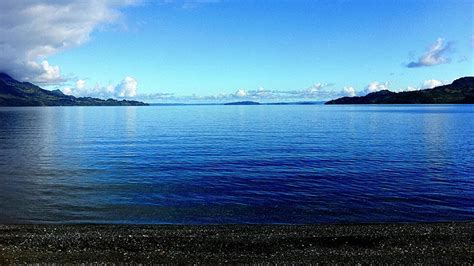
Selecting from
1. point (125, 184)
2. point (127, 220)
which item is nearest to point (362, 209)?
point (127, 220)

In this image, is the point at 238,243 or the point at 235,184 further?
the point at 235,184

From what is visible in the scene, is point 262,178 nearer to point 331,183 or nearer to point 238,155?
point 331,183

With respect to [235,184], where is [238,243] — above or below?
above

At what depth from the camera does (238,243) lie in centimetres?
2102

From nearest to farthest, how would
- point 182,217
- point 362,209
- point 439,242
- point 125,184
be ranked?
point 439,242, point 182,217, point 362,209, point 125,184

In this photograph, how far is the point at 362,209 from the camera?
1175 inches

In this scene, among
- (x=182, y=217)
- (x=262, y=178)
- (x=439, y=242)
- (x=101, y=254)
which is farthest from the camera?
(x=262, y=178)

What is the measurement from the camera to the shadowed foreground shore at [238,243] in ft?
62.4

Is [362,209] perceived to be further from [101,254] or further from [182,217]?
[101,254]

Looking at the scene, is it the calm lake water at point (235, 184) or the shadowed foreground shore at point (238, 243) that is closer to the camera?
the shadowed foreground shore at point (238, 243)

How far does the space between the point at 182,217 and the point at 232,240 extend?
24.2 feet

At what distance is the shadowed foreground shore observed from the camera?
19031 millimetres

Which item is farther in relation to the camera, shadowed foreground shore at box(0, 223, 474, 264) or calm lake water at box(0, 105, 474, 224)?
calm lake water at box(0, 105, 474, 224)

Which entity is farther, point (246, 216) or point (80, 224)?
point (246, 216)
